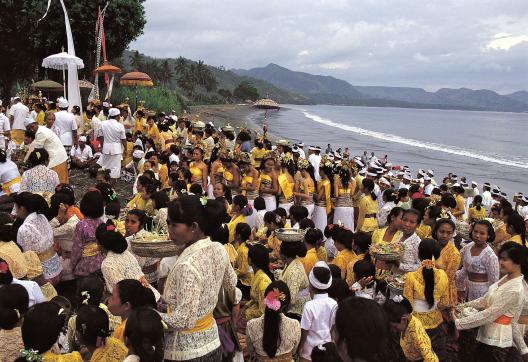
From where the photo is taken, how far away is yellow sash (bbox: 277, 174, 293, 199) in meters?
10.4

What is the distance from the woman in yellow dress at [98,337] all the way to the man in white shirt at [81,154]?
37.4 ft

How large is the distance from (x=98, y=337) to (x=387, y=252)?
3.44 m

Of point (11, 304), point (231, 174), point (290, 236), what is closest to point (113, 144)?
point (231, 174)

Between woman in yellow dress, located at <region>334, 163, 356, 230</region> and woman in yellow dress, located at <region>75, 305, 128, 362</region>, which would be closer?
woman in yellow dress, located at <region>75, 305, 128, 362</region>

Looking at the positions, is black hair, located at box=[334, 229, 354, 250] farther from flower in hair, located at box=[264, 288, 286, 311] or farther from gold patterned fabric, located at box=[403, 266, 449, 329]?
flower in hair, located at box=[264, 288, 286, 311]

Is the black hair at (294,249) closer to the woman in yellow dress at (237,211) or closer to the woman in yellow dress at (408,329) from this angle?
the woman in yellow dress at (408,329)

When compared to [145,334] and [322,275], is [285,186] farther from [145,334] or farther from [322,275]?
[145,334]

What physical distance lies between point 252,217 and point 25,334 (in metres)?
6.36

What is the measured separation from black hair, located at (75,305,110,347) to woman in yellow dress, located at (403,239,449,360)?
3.21 metres

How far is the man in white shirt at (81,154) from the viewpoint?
14469 mm

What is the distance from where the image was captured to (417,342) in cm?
471

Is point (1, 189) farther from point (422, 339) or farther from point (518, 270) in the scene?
point (518, 270)

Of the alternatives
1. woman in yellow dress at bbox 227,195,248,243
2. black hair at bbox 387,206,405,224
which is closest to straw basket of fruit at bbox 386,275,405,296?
black hair at bbox 387,206,405,224

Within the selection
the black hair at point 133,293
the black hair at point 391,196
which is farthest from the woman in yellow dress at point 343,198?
the black hair at point 133,293
